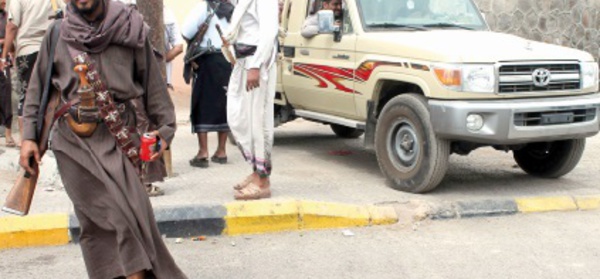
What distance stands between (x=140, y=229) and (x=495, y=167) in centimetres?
503

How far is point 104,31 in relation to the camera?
397 cm

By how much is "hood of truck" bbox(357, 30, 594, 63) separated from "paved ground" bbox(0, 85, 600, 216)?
115 cm

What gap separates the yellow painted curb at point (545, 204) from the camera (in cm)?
671

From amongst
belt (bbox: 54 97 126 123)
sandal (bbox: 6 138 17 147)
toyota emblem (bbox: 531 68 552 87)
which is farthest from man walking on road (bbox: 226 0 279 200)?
sandal (bbox: 6 138 17 147)

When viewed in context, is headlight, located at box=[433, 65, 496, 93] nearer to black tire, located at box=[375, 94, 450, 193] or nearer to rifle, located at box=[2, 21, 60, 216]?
black tire, located at box=[375, 94, 450, 193]

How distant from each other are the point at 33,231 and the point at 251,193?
1649mm

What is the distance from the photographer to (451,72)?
651 centimetres

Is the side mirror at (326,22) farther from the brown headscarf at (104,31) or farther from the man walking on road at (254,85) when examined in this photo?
the brown headscarf at (104,31)

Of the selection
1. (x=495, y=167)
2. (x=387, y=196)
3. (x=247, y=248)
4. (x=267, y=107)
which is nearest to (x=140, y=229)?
(x=247, y=248)

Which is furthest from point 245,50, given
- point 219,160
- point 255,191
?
point 219,160

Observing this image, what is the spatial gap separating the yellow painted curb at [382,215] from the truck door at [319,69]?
1.54 metres

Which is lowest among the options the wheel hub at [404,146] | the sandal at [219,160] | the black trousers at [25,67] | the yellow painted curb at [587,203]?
the sandal at [219,160]

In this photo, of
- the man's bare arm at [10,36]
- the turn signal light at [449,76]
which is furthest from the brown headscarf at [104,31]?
the man's bare arm at [10,36]

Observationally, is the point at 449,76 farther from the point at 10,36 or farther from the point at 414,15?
the point at 10,36
